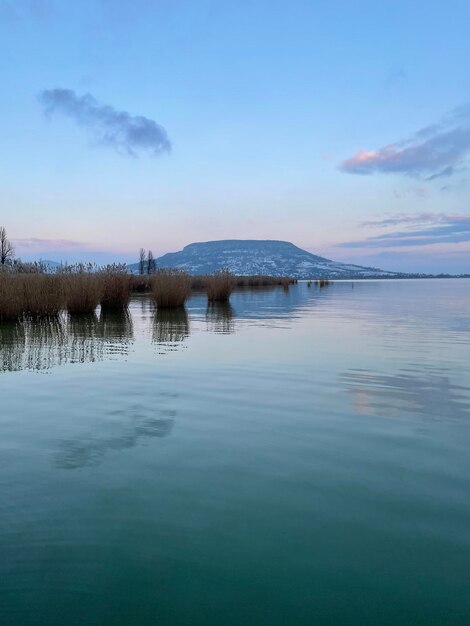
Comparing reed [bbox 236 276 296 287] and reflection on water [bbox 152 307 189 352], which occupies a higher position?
reed [bbox 236 276 296 287]

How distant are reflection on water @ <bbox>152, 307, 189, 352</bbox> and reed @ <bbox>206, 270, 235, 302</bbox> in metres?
5.29

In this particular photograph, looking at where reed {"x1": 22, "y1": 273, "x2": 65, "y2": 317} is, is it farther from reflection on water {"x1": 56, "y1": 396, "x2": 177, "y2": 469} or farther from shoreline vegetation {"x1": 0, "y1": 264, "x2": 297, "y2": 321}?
reflection on water {"x1": 56, "y1": 396, "x2": 177, "y2": 469}

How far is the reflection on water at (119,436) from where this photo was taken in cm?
448

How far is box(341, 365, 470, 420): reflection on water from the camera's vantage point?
610cm

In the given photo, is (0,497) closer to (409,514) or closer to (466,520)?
(409,514)

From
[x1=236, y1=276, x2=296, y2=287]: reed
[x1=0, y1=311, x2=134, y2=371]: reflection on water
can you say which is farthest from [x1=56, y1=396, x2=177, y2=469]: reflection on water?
[x1=236, y1=276, x2=296, y2=287]: reed

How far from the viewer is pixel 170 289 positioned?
2195 cm

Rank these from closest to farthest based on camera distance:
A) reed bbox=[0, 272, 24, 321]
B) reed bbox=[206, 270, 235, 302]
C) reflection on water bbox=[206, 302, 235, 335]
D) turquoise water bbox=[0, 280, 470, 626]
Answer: turquoise water bbox=[0, 280, 470, 626] → reflection on water bbox=[206, 302, 235, 335] → reed bbox=[0, 272, 24, 321] → reed bbox=[206, 270, 235, 302]

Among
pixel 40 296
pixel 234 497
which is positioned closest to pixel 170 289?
pixel 40 296

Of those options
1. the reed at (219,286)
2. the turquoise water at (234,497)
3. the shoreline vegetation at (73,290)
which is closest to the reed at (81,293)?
the shoreline vegetation at (73,290)

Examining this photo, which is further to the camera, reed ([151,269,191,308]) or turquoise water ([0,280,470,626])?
reed ([151,269,191,308])

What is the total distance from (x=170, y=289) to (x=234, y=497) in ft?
61.0

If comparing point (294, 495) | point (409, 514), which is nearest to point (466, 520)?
point (409, 514)

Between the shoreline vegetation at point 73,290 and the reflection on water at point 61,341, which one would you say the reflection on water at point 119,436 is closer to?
the reflection on water at point 61,341
